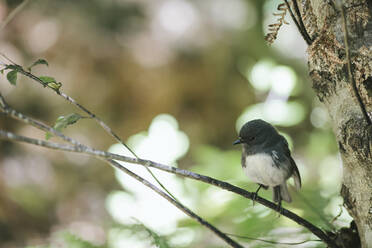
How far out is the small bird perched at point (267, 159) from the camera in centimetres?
271

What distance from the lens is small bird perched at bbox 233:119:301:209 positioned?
271 cm

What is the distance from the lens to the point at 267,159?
2732 millimetres

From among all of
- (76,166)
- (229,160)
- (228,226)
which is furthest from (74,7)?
(228,226)

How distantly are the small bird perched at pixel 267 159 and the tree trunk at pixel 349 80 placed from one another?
3.20 ft

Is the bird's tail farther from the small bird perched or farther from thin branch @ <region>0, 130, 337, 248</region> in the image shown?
thin branch @ <region>0, 130, 337, 248</region>

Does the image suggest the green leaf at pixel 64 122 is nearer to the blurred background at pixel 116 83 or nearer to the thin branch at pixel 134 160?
the thin branch at pixel 134 160

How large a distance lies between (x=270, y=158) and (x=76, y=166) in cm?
412

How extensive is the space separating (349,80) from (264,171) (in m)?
1.17

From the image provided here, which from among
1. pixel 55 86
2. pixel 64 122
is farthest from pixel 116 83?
pixel 64 122

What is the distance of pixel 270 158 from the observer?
9.02 feet

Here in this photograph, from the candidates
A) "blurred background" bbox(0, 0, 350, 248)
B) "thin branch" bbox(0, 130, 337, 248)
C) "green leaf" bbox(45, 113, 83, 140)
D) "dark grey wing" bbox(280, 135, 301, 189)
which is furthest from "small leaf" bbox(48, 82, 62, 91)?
"blurred background" bbox(0, 0, 350, 248)

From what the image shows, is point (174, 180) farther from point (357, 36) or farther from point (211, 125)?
point (211, 125)

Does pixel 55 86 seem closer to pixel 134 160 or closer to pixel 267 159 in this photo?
pixel 134 160

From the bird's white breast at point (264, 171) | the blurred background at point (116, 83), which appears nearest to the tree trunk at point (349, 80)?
the bird's white breast at point (264, 171)
